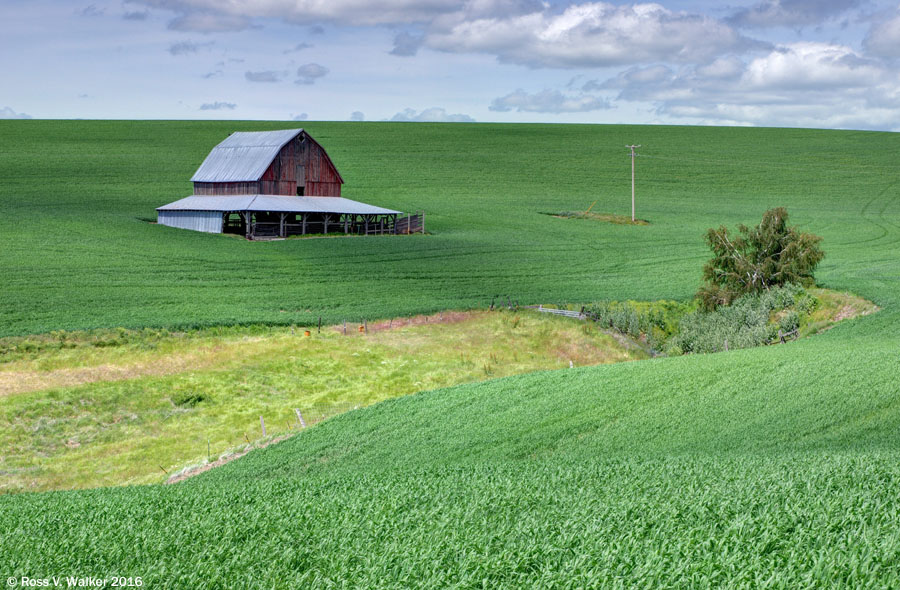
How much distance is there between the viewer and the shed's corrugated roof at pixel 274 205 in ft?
194

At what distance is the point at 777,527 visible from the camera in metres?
6.55

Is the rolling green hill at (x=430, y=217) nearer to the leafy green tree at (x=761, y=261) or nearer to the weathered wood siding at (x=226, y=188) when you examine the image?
the leafy green tree at (x=761, y=261)

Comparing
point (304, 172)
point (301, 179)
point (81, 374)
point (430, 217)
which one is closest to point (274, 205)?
point (301, 179)

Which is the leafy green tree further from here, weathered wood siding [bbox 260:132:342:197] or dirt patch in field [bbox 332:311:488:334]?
weathered wood siding [bbox 260:132:342:197]

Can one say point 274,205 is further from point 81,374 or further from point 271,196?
point 81,374

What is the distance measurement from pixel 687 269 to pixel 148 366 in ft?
112

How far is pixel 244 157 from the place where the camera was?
218 ft

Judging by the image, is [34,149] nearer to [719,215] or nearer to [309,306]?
[309,306]

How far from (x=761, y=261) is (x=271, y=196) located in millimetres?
38908

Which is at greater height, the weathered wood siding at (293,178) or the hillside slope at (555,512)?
the weathered wood siding at (293,178)

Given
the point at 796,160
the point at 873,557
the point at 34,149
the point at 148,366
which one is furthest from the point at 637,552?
the point at 796,160

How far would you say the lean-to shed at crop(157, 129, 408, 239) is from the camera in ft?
198

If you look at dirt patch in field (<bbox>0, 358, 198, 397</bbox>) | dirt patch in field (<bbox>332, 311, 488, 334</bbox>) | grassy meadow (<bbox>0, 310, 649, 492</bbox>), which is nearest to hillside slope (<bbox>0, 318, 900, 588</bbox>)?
grassy meadow (<bbox>0, 310, 649, 492</bbox>)

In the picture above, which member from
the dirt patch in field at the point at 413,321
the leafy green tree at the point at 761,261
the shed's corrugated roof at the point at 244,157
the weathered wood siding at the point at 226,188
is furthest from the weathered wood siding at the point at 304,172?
the leafy green tree at the point at 761,261
